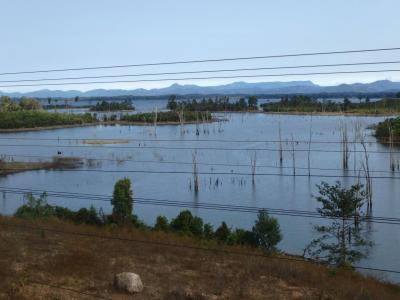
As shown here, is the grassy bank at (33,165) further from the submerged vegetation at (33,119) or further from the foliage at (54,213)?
the submerged vegetation at (33,119)

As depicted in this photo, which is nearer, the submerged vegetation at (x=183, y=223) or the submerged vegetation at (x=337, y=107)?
the submerged vegetation at (x=183, y=223)

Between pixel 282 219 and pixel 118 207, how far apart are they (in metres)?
5.73

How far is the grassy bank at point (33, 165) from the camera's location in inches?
1241

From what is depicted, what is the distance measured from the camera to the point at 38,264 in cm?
718

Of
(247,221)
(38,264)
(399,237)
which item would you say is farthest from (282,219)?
(38,264)

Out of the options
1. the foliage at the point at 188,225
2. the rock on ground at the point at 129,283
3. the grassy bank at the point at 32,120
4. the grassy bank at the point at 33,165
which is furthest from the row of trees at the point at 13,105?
the rock on ground at the point at 129,283

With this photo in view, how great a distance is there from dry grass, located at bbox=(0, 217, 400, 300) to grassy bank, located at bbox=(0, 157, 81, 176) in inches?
931

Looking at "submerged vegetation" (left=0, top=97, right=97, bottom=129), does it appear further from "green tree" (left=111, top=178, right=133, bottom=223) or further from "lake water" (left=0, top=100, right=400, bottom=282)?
"green tree" (left=111, top=178, right=133, bottom=223)

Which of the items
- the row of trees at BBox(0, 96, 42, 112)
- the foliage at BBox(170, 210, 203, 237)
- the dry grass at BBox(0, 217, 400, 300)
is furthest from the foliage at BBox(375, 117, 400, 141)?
the row of trees at BBox(0, 96, 42, 112)

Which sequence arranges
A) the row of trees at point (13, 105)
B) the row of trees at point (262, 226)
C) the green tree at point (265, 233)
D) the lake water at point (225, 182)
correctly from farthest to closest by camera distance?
1. the row of trees at point (13, 105)
2. the lake water at point (225, 182)
3. the green tree at point (265, 233)
4. the row of trees at point (262, 226)

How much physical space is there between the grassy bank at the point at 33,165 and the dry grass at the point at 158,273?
23.6 metres

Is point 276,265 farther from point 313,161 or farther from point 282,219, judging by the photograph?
point 313,161

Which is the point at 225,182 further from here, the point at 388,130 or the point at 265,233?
the point at 388,130

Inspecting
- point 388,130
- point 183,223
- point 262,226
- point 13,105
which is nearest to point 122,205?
point 183,223
